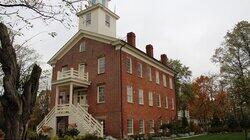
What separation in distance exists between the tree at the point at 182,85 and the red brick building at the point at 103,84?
19.3 m

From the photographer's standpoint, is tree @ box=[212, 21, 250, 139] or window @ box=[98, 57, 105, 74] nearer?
window @ box=[98, 57, 105, 74]

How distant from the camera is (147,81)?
101ft

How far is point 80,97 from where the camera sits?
27625 millimetres

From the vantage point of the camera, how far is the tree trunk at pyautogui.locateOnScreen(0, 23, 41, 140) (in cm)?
656

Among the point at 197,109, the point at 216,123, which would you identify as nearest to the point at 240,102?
the point at 216,123

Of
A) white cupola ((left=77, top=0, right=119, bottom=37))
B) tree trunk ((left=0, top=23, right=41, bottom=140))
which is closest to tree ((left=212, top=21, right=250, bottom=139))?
white cupola ((left=77, top=0, right=119, bottom=37))

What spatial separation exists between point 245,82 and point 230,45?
17483 millimetres

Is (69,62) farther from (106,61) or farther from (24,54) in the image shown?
(24,54)

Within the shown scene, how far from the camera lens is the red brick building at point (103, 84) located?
968 inches

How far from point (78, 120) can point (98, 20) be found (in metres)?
11.3

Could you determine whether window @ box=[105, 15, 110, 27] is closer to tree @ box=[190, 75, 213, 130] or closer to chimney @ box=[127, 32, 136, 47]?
chimney @ box=[127, 32, 136, 47]

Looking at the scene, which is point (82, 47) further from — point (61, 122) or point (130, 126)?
point (130, 126)

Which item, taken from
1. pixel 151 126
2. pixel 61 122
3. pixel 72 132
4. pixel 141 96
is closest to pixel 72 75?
pixel 61 122

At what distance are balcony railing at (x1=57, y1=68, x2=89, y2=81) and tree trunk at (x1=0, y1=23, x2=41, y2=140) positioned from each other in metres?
18.3
